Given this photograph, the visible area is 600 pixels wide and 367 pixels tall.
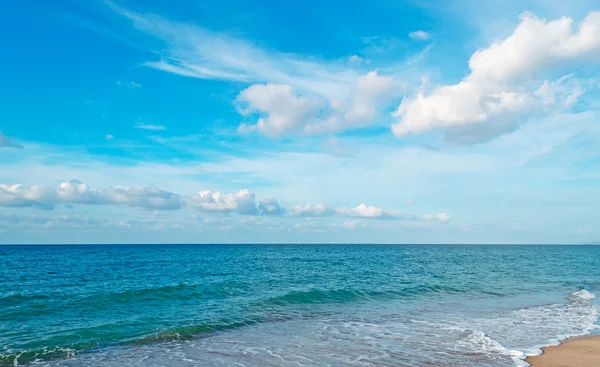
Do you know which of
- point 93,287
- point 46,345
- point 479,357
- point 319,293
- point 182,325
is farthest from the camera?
point 93,287

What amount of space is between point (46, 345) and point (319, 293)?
18.7 meters

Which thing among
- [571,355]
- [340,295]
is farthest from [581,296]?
[571,355]

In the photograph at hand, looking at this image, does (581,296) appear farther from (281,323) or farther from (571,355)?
(281,323)

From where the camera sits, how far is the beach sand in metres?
13.6

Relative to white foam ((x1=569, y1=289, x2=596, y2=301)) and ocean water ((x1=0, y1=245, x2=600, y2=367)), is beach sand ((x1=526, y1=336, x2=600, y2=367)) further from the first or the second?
white foam ((x1=569, y1=289, x2=596, y2=301))

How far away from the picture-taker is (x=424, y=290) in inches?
1321

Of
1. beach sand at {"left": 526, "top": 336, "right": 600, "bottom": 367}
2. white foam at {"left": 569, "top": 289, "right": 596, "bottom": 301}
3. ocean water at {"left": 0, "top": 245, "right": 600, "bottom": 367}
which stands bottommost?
white foam at {"left": 569, "top": 289, "right": 596, "bottom": 301}

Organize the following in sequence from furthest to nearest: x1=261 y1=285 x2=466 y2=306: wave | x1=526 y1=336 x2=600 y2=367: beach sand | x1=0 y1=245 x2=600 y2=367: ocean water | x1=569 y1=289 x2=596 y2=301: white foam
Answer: x1=569 y1=289 x2=596 y2=301: white foam → x1=261 y1=285 x2=466 y2=306: wave → x1=0 y1=245 x2=600 y2=367: ocean water → x1=526 y1=336 x2=600 y2=367: beach sand

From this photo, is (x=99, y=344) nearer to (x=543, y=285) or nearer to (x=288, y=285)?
(x=288, y=285)

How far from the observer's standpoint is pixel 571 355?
48.3 feet

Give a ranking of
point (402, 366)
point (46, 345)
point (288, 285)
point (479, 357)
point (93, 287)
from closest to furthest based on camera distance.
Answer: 1. point (402, 366)
2. point (479, 357)
3. point (46, 345)
4. point (93, 287)
5. point (288, 285)

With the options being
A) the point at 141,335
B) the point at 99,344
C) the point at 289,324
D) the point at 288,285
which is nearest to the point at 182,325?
the point at 141,335

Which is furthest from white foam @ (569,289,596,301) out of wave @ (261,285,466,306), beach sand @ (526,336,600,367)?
beach sand @ (526,336,600,367)

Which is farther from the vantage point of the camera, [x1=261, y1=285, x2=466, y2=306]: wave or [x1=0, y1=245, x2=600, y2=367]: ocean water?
[x1=261, y1=285, x2=466, y2=306]: wave
